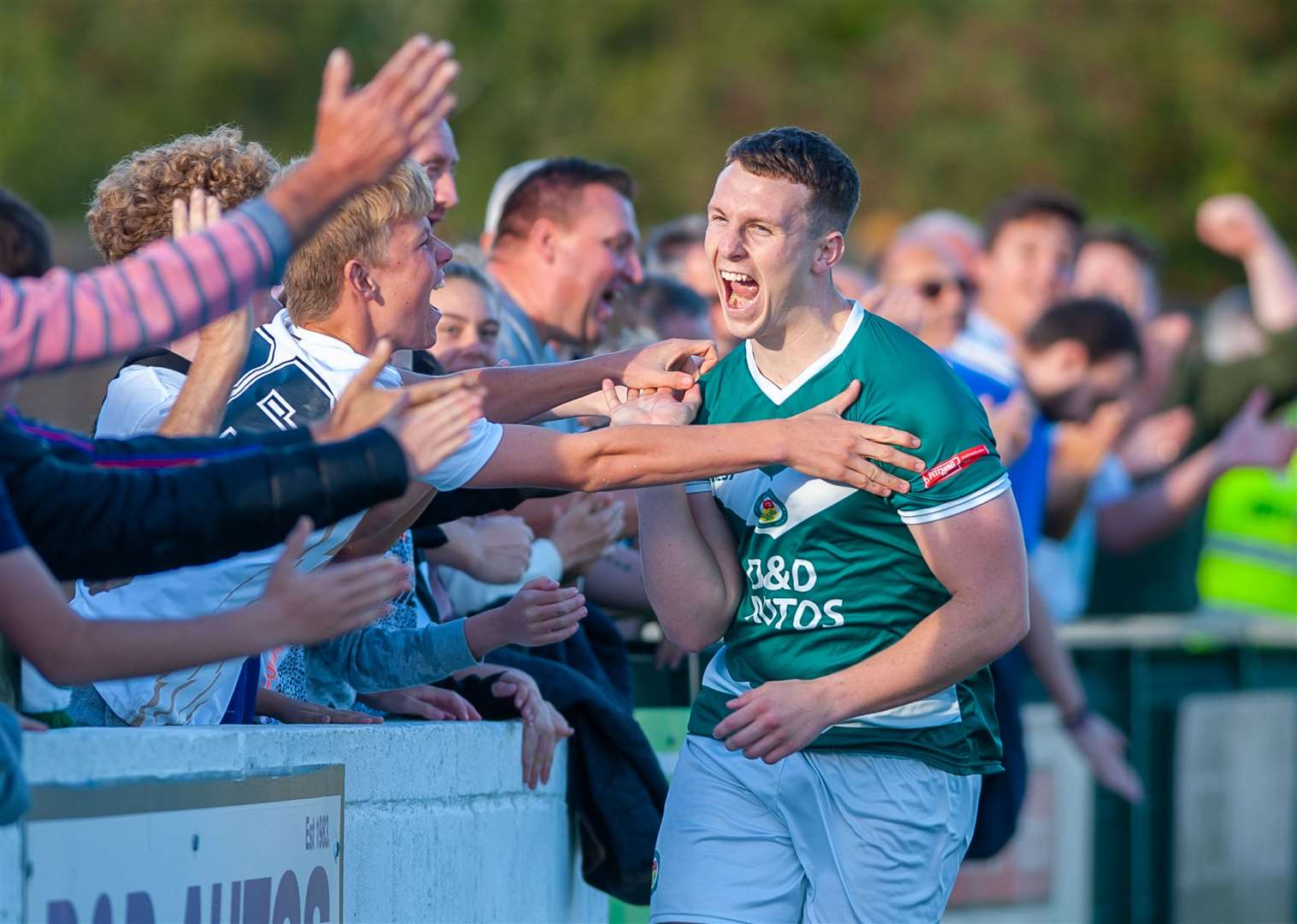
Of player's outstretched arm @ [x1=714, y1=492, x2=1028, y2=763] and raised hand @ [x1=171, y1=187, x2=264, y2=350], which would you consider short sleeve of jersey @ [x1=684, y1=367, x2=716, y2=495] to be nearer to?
player's outstretched arm @ [x1=714, y1=492, x2=1028, y2=763]

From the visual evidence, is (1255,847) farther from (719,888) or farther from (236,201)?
(236,201)

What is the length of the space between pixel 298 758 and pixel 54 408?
9.17 metres

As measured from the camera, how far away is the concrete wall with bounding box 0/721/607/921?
3227 millimetres

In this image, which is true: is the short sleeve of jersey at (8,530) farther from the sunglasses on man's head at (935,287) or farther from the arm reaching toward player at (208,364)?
the sunglasses on man's head at (935,287)

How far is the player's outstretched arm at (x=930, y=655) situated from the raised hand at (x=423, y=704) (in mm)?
1037

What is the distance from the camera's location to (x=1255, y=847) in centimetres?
1062

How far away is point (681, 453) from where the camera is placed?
3967mm

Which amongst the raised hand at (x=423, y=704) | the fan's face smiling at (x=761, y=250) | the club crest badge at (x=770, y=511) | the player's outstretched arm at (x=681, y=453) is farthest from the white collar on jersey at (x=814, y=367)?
the raised hand at (x=423, y=704)

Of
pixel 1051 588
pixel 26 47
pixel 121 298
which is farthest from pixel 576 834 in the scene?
pixel 26 47

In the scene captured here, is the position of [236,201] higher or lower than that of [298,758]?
higher

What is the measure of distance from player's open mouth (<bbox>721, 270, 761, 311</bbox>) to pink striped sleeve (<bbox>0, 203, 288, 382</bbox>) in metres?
1.63

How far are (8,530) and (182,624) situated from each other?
310 mm

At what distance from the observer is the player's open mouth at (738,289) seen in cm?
440

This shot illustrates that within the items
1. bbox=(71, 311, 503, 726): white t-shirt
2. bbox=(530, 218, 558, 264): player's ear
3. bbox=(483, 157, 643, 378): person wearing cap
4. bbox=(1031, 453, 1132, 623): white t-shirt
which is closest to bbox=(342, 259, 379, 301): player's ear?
bbox=(71, 311, 503, 726): white t-shirt
